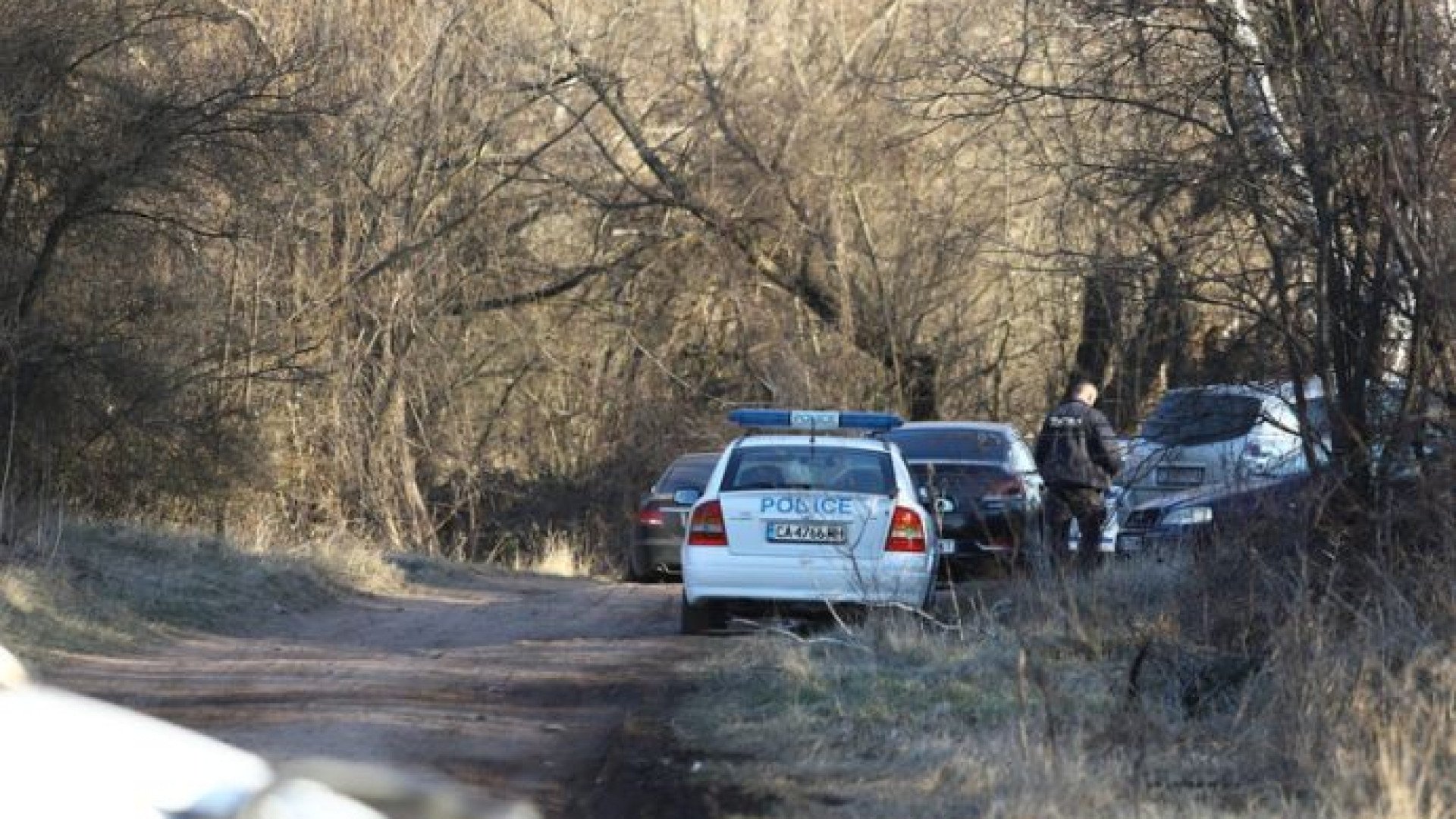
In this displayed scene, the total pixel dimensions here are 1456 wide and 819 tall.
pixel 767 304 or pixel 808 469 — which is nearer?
pixel 808 469

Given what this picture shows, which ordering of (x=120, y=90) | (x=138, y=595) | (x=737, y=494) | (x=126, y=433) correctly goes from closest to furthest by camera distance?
(x=737, y=494) → (x=138, y=595) → (x=120, y=90) → (x=126, y=433)

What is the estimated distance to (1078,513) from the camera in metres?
16.8

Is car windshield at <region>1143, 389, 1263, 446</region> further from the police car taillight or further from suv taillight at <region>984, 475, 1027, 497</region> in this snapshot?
suv taillight at <region>984, 475, 1027, 497</region>

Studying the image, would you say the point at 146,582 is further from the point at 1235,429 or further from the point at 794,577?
the point at 1235,429

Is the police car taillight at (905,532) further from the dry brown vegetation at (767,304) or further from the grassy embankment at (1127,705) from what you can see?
the grassy embankment at (1127,705)

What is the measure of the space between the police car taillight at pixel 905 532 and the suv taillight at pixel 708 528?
116cm

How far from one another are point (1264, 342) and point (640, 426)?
2139 cm

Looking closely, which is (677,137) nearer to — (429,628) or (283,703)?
(429,628)

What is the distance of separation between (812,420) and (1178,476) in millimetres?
2728

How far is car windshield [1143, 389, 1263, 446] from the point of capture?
1273 cm

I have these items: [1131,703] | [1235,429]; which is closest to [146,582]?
[1235,429]

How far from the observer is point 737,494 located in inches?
594

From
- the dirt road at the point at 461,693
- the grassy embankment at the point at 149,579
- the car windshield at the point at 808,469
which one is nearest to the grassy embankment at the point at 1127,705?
the dirt road at the point at 461,693

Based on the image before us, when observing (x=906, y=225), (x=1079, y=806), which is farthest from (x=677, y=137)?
(x=1079, y=806)
